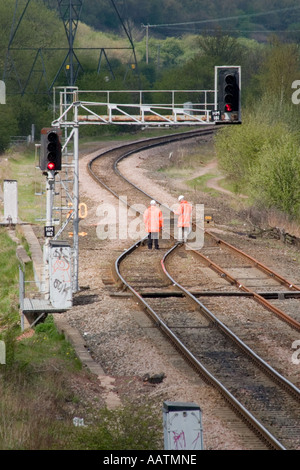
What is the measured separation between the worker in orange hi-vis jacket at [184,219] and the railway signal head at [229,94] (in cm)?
615

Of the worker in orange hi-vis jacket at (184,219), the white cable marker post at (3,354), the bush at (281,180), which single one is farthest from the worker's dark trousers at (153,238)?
the white cable marker post at (3,354)

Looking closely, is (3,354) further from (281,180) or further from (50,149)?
(281,180)

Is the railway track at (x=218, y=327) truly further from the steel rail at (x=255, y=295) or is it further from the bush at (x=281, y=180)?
the bush at (x=281, y=180)

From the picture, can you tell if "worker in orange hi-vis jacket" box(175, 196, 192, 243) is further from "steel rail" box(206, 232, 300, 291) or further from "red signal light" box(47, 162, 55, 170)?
"red signal light" box(47, 162, 55, 170)

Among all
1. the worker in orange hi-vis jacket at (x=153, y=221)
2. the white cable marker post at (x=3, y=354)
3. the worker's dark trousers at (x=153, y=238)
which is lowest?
the white cable marker post at (x=3, y=354)

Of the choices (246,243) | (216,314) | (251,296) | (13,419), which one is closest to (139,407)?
(13,419)

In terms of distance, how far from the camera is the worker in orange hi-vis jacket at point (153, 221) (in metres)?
22.5

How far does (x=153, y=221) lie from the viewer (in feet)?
74.7

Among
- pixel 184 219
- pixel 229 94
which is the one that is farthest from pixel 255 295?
pixel 184 219

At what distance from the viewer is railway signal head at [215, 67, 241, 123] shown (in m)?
17.2

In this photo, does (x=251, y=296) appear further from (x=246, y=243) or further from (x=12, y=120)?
(x=12, y=120)

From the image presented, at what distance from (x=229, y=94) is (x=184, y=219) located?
23.1 ft

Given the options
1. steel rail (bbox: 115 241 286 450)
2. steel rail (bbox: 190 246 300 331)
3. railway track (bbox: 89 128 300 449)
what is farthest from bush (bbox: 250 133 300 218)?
steel rail (bbox: 115 241 286 450)
